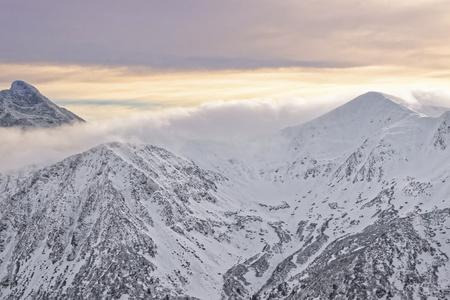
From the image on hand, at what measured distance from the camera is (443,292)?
18125 centimetres

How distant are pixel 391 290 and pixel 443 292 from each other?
73.8 feet

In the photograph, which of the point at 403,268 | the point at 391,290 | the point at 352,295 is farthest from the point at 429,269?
the point at 352,295

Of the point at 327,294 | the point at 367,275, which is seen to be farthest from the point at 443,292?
the point at 327,294

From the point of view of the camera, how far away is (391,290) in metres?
188

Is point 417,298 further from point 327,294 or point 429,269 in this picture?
point 327,294

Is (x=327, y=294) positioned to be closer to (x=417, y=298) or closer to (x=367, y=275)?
(x=367, y=275)

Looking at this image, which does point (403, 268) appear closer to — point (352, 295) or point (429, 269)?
point (429, 269)

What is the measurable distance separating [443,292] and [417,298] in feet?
39.7

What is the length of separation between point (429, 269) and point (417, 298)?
70.9ft

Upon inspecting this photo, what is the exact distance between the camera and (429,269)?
197m

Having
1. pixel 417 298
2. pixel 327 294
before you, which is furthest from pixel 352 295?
pixel 417 298

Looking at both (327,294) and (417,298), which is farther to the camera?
(327,294)

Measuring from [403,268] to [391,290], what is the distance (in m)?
16.8

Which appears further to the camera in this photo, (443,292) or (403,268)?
(403,268)
